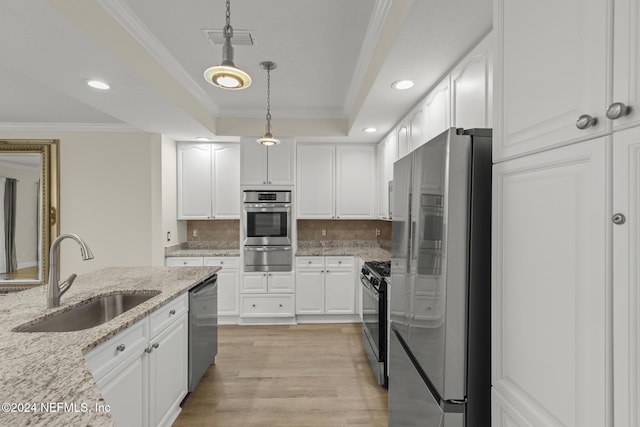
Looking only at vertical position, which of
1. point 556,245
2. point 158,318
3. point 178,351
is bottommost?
point 178,351

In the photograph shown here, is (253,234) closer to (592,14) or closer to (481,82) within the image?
(481,82)

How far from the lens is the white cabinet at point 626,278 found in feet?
1.99

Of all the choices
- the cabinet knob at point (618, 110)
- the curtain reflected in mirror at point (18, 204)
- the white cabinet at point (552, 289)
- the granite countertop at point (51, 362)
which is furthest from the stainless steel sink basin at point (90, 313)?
the curtain reflected in mirror at point (18, 204)

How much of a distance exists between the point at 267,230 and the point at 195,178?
1.29 meters

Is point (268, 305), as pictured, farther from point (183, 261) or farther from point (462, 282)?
point (462, 282)

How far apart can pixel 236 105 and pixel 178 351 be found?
2836 millimetres

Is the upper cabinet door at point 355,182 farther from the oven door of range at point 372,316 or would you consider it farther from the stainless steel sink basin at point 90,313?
the stainless steel sink basin at point 90,313

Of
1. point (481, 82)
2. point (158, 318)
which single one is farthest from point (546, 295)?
point (158, 318)

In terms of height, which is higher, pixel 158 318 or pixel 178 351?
pixel 158 318

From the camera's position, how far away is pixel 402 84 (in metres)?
2.46

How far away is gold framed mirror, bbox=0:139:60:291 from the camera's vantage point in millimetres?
4258

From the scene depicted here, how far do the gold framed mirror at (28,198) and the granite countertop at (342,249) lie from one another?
329 centimetres

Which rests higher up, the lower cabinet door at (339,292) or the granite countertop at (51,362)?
the granite countertop at (51,362)

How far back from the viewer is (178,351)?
2287mm
